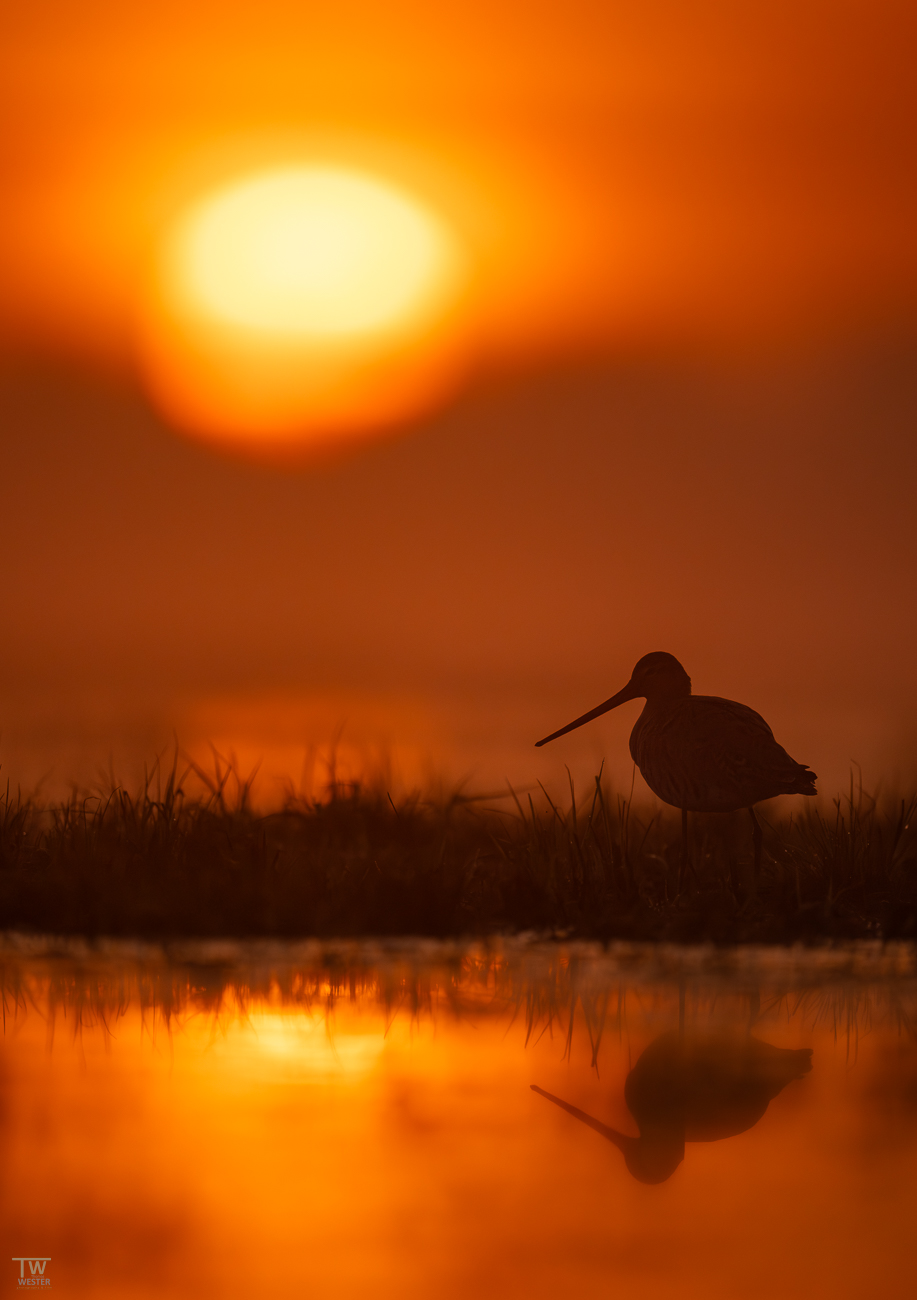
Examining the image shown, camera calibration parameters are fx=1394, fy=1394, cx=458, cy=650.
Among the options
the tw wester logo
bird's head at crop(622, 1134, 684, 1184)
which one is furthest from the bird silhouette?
the tw wester logo

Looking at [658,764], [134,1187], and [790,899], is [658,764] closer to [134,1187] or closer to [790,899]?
[790,899]

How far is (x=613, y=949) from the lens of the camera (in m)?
6.38

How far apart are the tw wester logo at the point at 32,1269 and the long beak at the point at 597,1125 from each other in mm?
1469

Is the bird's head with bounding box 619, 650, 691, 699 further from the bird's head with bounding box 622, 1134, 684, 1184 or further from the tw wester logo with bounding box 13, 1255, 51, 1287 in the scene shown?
the tw wester logo with bounding box 13, 1255, 51, 1287

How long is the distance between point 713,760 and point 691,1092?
328 centimetres

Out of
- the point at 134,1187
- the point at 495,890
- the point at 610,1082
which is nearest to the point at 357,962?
the point at 495,890

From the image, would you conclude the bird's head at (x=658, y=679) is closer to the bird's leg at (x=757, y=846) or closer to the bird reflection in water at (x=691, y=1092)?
the bird's leg at (x=757, y=846)

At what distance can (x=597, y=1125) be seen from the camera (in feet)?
12.6

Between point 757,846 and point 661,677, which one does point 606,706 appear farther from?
point 757,846

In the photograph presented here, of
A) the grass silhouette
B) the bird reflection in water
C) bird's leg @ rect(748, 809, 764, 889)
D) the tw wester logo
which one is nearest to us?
the tw wester logo

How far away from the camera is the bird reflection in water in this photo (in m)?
3.67

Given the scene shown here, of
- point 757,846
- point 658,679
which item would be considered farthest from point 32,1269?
point 658,679

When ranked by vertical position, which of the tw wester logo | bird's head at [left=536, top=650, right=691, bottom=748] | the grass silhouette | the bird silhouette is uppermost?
bird's head at [left=536, top=650, right=691, bottom=748]

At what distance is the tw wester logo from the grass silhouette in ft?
11.5
